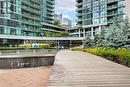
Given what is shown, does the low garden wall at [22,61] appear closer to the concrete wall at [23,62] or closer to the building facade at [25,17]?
the concrete wall at [23,62]

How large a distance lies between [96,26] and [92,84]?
93.5m

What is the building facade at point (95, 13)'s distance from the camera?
95.0 meters

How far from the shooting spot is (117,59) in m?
21.4

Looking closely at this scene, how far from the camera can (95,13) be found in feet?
341

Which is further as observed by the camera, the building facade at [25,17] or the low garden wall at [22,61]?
the building facade at [25,17]

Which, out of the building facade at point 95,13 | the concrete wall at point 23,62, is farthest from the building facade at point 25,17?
the concrete wall at point 23,62

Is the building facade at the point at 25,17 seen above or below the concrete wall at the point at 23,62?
above

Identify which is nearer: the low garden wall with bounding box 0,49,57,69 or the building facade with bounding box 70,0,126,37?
the low garden wall with bounding box 0,49,57,69

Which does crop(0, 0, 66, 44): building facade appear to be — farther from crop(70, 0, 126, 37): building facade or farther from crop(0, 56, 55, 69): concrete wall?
crop(0, 56, 55, 69): concrete wall

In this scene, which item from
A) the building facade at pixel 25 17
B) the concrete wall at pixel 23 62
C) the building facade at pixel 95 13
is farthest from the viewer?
the building facade at pixel 95 13

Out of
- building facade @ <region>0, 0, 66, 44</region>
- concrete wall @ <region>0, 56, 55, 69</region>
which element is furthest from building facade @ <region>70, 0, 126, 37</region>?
concrete wall @ <region>0, 56, 55, 69</region>

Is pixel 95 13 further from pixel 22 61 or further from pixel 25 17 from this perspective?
pixel 22 61

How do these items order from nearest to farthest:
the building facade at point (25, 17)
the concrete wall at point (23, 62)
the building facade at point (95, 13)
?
the concrete wall at point (23, 62)
the building facade at point (25, 17)
the building facade at point (95, 13)

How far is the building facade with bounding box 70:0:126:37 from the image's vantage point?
3742 inches
